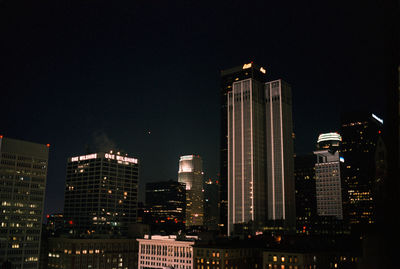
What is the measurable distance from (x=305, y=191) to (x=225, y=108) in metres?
51.5

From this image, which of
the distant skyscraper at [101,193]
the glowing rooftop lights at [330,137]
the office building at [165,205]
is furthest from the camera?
the glowing rooftop lights at [330,137]

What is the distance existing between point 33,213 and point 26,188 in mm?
5947

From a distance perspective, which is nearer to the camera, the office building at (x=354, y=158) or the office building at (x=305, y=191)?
the office building at (x=354, y=158)

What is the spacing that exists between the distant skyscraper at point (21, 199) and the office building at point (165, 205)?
8618 centimetres

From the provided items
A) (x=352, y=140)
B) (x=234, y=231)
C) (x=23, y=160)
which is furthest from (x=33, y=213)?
(x=352, y=140)

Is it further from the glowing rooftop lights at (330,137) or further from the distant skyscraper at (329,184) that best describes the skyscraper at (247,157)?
the glowing rooftop lights at (330,137)

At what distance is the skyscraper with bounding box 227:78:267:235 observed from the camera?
12119cm

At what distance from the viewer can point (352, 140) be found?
146875mm

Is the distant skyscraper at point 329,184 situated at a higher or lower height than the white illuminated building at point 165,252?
higher

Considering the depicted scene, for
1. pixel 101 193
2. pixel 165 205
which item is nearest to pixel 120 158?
pixel 101 193

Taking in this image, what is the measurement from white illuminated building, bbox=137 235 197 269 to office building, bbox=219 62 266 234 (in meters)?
45.0

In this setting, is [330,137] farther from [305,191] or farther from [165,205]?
[165,205]

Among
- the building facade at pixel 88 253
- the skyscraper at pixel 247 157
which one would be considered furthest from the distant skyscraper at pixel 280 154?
the building facade at pixel 88 253

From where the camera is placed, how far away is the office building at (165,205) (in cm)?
17798
